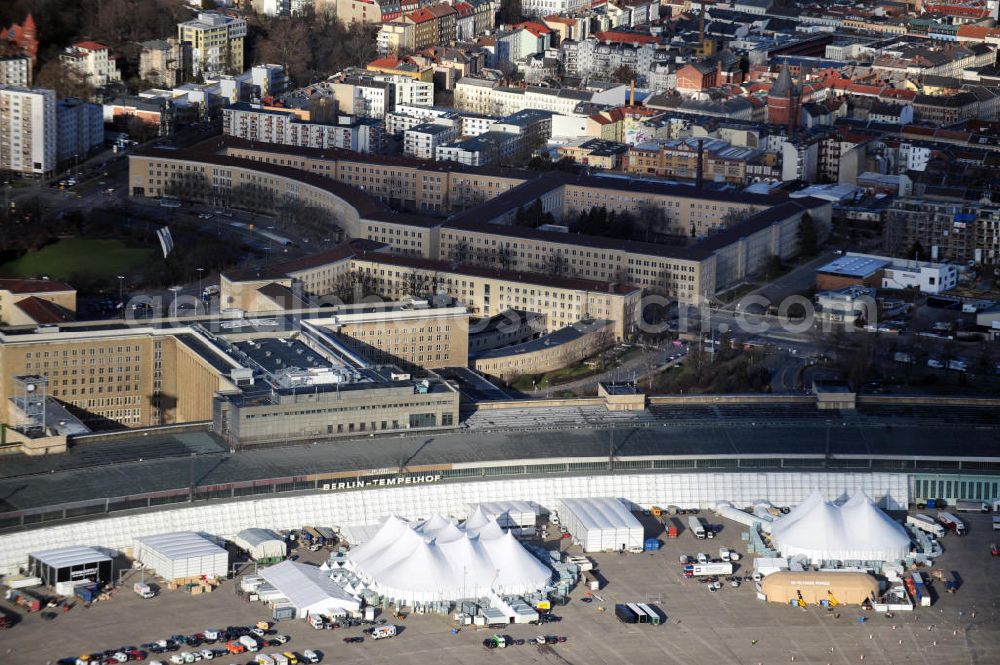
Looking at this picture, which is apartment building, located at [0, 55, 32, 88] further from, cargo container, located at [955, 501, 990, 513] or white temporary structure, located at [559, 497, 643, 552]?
cargo container, located at [955, 501, 990, 513]

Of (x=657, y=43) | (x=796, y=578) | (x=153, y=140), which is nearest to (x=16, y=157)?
(x=153, y=140)

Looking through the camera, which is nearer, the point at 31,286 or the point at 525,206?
the point at 31,286

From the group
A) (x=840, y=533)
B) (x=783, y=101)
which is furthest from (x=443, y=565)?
(x=783, y=101)

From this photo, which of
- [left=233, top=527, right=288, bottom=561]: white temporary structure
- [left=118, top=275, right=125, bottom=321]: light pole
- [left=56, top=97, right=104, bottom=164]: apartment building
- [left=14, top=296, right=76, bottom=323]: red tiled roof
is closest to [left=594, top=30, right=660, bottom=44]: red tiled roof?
[left=56, top=97, right=104, bottom=164]: apartment building

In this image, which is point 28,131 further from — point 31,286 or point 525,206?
point 31,286

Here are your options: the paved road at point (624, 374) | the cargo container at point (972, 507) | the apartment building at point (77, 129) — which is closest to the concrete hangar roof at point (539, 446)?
the cargo container at point (972, 507)
